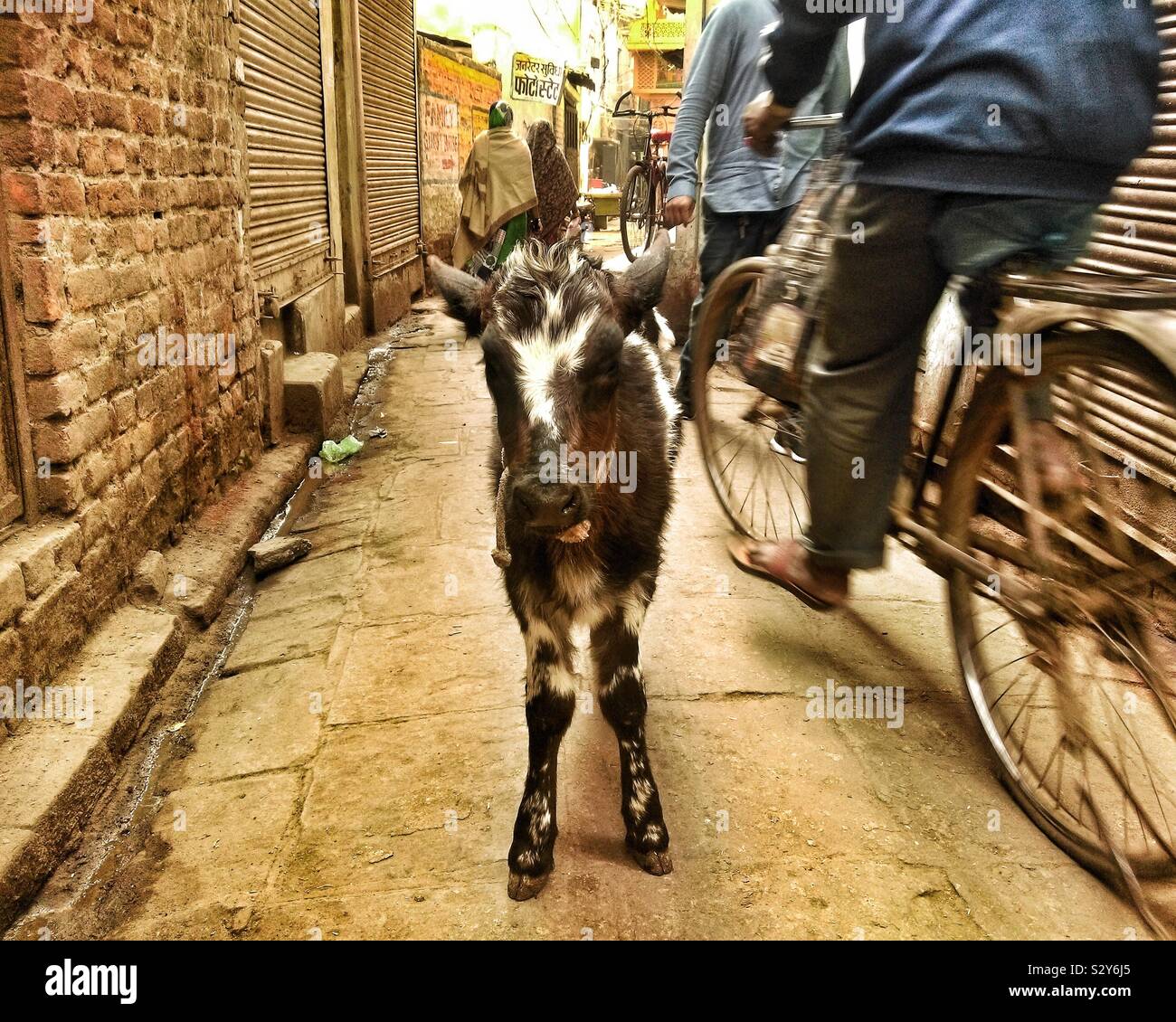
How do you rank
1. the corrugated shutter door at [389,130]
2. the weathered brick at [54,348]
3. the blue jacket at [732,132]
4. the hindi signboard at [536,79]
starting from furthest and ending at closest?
the hindi signboard at [536,79] → the corrugated shutter door at [389,130] → the blue jacket at [732,132] → the weathered brick at [54,348]

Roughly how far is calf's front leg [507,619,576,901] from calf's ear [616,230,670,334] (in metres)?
0.89

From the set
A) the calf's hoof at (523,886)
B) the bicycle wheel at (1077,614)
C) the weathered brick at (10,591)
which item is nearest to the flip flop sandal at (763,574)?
the bicycle wheel at (1077,614)

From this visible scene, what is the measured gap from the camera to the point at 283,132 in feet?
22.8

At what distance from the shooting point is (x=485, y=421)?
6.81 metres

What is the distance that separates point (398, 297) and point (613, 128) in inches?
1244

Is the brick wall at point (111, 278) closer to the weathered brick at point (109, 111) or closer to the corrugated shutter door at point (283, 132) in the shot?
the weathered brick at point (109, 111)

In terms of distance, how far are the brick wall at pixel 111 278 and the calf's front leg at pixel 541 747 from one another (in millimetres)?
1590

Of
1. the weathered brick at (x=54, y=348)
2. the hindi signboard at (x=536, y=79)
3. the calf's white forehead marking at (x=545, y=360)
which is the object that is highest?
the hindi signboard at (x=536, y=79)

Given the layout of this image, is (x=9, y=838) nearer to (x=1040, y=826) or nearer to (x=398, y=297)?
(x=1040, y=826)

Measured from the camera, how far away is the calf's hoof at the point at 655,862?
7.88ft

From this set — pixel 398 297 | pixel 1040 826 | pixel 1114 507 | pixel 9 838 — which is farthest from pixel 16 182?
pixel 398 297

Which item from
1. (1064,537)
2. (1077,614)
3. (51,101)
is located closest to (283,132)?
(51,101)

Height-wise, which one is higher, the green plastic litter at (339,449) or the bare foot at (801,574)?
the bare foot at (801,574)

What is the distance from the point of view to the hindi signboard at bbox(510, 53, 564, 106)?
60.9 ft
